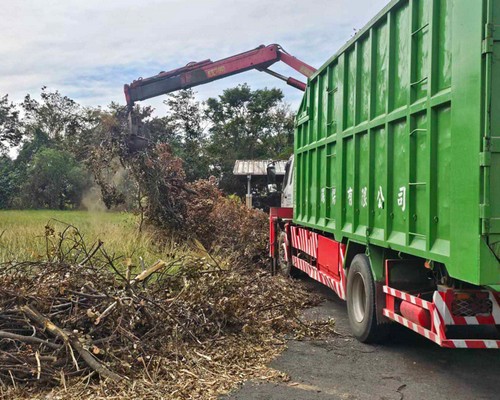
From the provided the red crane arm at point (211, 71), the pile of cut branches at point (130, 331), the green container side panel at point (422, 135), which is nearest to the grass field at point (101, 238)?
the pile of cut branches at point (130, 331)

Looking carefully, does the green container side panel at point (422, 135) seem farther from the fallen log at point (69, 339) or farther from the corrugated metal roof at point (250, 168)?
the corrugated metal roof at point (250, 168)

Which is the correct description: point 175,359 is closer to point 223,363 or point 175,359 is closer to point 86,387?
point 223,363

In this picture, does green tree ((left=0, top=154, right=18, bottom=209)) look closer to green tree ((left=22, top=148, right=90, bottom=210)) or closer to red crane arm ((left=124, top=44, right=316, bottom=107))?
green tree ((left=22, top=148, right=90, bottom=210))

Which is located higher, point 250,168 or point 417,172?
point 250,168

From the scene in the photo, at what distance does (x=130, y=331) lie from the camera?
4.92 meters

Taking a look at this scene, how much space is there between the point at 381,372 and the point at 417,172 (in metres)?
2.00

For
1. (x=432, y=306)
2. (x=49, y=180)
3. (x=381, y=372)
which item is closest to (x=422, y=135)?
(x=432, y=306)

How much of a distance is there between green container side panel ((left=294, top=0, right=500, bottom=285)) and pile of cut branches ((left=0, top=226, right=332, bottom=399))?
173 cm

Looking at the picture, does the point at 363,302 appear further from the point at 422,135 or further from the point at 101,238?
the point at 101,238

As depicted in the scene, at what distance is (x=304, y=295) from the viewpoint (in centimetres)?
852

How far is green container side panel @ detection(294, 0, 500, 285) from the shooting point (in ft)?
11.6

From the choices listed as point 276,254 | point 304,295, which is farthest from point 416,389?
point 276,254

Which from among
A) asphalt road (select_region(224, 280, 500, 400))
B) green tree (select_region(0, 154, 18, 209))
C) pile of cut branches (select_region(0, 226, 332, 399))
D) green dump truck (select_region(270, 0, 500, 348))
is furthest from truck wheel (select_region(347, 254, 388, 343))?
green tree (select_region(0, 154, 18, 209))

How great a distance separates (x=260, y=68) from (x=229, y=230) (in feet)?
15.9
